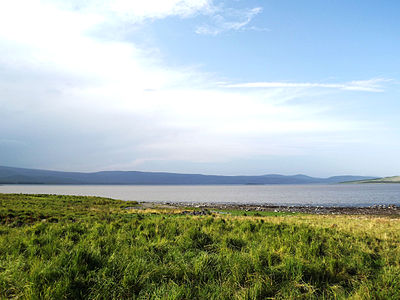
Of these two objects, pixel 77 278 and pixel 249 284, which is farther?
pixel 249 284

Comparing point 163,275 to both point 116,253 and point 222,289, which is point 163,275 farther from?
point 116,253

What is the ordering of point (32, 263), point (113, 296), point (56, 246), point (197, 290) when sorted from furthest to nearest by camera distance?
point (56, 246) → point (32, 263) → point (197, 290) → point (113, 296)

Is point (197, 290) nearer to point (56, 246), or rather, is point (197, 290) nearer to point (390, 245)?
point (56, 246)

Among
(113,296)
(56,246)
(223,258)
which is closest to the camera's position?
(113,296)

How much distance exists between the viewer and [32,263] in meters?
6.51

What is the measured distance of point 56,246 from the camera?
794 cm

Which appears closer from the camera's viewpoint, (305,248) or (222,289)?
(222,289)

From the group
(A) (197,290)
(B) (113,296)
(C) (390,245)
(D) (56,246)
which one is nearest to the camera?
(B) (113,296)


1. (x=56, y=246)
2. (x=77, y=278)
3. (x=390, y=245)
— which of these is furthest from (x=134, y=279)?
(x=390, y=245)

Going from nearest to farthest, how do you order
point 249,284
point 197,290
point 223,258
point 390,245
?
point 197,290 < point 249,284 < point 223,258 < point 390,245

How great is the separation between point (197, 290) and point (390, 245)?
8.88 meters

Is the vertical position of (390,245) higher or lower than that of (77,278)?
lower

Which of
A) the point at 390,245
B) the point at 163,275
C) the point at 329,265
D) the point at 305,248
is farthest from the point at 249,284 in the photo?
the point at 390,245

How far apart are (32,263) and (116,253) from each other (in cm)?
196
